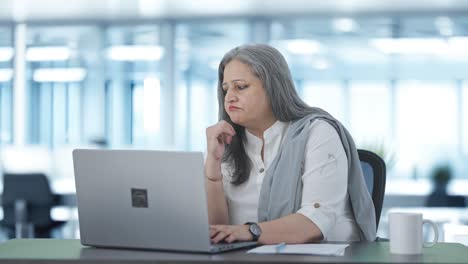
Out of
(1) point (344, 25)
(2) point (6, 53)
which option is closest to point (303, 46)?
(1) point (344, 25)

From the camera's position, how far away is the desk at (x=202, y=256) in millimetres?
1755

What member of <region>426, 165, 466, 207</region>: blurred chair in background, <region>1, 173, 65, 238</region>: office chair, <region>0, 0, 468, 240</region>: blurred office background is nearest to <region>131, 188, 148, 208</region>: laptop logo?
<region>1, 173, 65, 238</region>: office chair

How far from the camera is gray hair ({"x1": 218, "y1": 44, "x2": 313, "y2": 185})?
8.18ft

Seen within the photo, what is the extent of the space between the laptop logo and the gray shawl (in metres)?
0.55

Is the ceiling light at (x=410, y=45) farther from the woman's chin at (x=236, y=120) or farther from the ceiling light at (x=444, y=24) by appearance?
the woman's chin at (x=236, y=120)

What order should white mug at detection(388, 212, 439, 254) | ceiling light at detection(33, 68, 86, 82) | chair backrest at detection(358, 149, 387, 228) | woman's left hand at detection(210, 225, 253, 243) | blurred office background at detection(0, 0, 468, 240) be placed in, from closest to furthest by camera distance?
white mug at detection(388, 212, 439, 254), woman's left hand at detection(210, 225, 253, 243), chair backrest at detection(358, 149, 387, 228), blurred office background at detection(0, 0, 468, 240), ceiling light at detection(33, 68, 86, 82)

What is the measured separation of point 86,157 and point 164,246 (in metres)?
0.30

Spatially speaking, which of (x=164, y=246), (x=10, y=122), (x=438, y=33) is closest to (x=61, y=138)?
(x=10, y=122)

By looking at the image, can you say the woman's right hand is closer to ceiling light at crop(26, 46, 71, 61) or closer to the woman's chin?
the woman's chin

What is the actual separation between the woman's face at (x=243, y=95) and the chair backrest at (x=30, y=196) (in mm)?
4498

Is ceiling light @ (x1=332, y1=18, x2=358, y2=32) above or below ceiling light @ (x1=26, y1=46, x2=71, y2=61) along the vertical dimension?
above

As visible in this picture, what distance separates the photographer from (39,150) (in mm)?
7199

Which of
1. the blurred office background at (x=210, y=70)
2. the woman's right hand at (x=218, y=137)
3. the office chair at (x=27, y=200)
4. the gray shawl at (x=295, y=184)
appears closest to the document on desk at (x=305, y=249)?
the gray shawl at (x=295, y=184)

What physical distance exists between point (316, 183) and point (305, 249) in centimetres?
41
